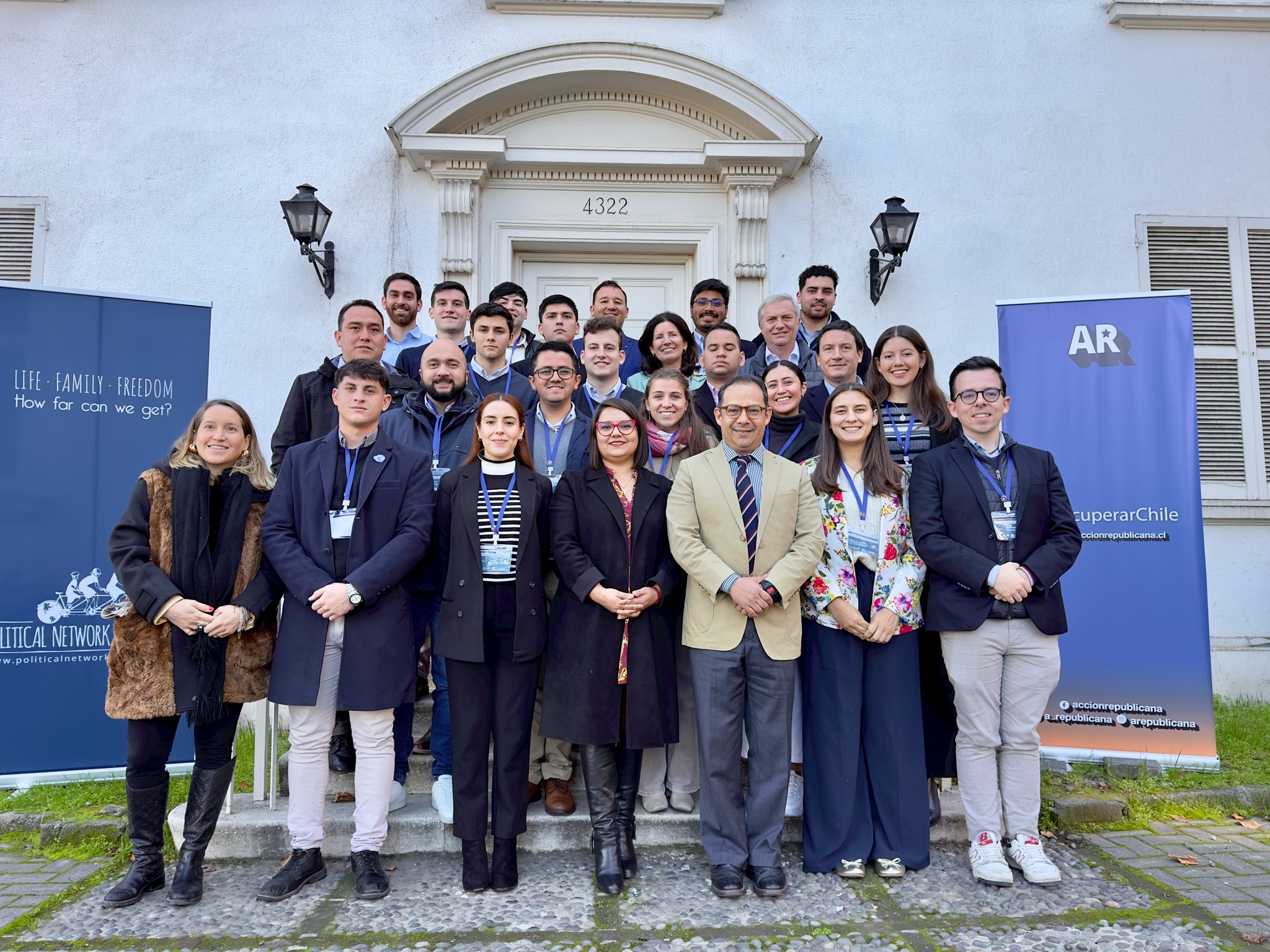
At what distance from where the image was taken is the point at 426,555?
341 cm

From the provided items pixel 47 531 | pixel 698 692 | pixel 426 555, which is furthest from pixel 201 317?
pixel 698 692

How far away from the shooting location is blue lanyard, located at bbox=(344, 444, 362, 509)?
329cm

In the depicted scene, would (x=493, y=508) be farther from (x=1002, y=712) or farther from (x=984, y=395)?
(x=1002, y=712)

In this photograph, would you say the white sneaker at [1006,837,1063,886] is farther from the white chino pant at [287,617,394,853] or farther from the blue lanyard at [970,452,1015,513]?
the white chino pant at [287,617,394,853]

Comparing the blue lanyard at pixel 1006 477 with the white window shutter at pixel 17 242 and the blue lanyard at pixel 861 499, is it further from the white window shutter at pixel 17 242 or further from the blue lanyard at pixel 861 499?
the white window shutter at pixel 17 242

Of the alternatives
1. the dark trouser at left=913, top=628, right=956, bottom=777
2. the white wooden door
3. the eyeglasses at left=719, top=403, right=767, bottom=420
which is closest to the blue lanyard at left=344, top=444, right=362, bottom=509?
the eyeglasses at left=719, top=403, right=767, bottom=420

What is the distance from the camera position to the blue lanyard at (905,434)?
3.75m

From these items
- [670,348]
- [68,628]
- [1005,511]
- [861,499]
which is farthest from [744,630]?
[68,628]

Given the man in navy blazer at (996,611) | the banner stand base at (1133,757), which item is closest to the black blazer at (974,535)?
the man in navy blazer at (996,611)

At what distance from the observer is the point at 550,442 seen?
3828mm

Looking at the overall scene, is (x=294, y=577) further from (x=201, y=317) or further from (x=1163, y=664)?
(x=1163, y=664)

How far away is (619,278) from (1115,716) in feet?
15.1

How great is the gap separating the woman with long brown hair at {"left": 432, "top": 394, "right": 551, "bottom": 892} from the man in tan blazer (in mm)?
610

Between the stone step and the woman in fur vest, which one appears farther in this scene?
the stone step
